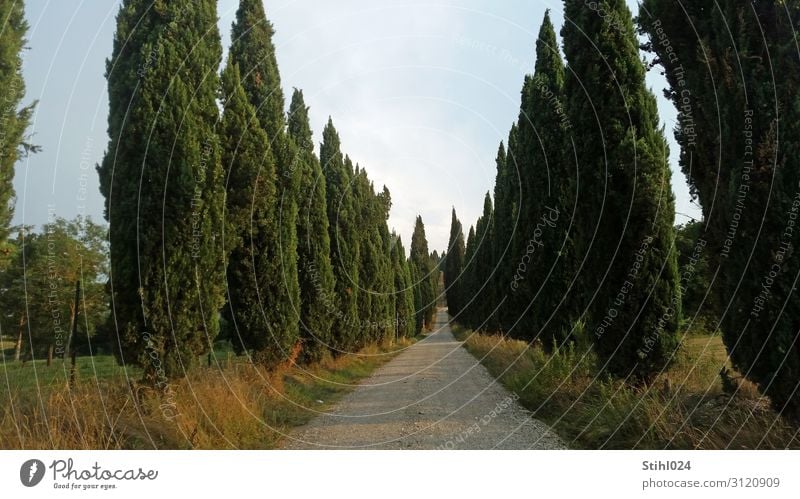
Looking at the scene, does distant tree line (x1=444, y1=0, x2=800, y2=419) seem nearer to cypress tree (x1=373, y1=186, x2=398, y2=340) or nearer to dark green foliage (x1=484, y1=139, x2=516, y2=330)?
dark green foliage (x1=484, y1=139, x2=516, y2=330)

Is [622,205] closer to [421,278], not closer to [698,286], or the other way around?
[698,286]

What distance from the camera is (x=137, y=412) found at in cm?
578

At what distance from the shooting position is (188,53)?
7660 millimetres

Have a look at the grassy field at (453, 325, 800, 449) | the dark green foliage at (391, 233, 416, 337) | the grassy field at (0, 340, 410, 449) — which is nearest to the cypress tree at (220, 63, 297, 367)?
the grassy field at (0, 340, 410, 449)

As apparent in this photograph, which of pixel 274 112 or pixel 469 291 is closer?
pixel 274 112

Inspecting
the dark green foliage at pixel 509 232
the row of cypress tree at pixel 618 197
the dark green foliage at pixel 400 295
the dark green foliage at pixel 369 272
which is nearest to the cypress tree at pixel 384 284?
the dark green foliage at pixel 369 272

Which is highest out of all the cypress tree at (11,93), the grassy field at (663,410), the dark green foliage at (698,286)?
the cypress tree at (11,93)

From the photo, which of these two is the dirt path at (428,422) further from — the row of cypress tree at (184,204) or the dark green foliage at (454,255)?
the dark green foliage at (454,255)

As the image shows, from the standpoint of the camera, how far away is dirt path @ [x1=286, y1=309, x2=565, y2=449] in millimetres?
6102

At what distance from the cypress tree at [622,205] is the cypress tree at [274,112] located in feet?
24.5

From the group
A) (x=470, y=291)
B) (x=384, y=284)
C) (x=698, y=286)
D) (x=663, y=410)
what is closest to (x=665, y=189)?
(x=663, y=410)

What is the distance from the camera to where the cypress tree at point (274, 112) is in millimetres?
12555

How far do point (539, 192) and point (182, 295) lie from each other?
34.9 ft

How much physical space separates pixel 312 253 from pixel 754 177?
13.1 metres
